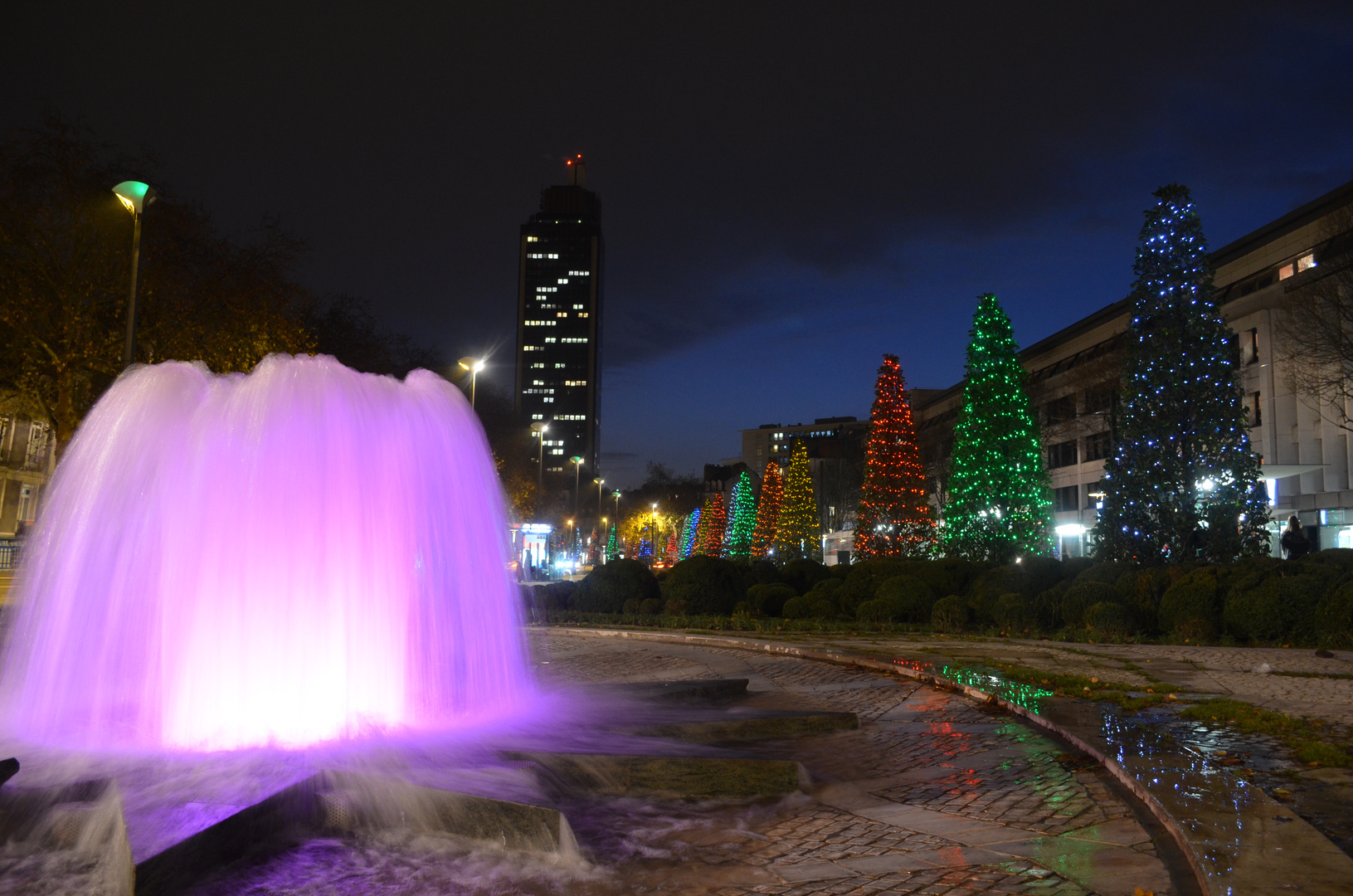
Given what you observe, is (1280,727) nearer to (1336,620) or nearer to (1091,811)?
(1091,811)

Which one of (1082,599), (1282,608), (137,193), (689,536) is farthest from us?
(689,536)

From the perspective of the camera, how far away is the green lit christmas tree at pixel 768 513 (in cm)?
7031

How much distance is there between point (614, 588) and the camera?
2389 centimetres

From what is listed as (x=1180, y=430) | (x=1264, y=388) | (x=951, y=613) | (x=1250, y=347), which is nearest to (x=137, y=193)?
(x=951, y=613)

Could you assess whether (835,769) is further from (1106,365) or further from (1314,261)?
(1106,365)

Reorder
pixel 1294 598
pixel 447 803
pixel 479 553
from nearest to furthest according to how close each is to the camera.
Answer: pixel 447 803 → pixel 479 553 → pixel 1294 598

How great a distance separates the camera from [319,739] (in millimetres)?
7137

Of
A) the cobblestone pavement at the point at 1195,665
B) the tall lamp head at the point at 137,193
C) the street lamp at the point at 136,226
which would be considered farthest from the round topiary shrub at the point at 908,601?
the tall lamp head at the point at 137,193

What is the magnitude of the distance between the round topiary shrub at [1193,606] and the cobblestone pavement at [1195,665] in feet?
2.34

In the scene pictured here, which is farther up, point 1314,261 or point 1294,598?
point 1314,261

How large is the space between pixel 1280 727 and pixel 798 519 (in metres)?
55.0

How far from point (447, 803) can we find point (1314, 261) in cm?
4364

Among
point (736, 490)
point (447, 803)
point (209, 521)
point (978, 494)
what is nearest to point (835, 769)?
point (447, 803)

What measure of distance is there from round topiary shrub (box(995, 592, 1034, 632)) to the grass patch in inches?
357
